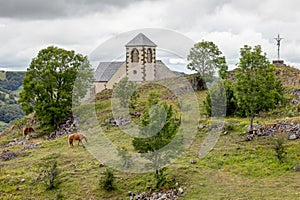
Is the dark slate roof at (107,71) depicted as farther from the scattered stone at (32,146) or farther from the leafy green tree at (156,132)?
the leafy green tree at (156,132)

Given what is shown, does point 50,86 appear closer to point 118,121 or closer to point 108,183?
point 118,121

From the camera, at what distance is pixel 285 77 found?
196ft

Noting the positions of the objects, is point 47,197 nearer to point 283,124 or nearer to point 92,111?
point 283,124

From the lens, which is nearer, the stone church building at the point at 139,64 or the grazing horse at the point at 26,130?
the grazing horse at the point at 26,130

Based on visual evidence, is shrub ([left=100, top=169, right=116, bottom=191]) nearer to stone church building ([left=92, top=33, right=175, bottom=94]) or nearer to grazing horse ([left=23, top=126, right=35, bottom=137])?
grazing horse ([left=23, top=126, right=35, bottom=137])

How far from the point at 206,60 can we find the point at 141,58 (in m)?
9.99

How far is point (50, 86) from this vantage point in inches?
1916

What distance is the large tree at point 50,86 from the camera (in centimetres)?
4809

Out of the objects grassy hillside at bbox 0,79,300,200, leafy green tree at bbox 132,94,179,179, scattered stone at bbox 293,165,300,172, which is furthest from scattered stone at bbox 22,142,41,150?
scattered stone at bbox 293,165,300,172

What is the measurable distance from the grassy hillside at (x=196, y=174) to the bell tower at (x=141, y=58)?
82.5 feet

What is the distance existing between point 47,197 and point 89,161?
5.99 metres

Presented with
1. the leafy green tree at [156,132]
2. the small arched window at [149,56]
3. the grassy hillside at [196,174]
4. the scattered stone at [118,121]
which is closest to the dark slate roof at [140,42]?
the small arched window at [149,56]

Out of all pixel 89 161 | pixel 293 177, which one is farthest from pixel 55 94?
pixel 293 177

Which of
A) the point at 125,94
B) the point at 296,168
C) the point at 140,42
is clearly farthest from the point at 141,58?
the point at 296,168
